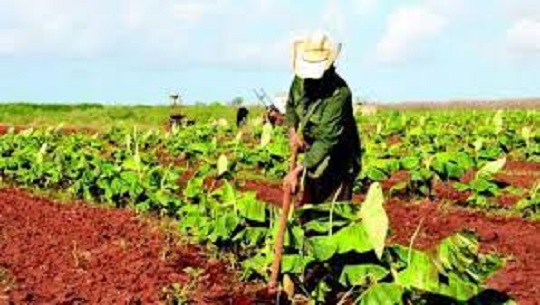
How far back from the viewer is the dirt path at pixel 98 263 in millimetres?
7598

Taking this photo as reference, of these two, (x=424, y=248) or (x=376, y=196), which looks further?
(x=424, y=248)

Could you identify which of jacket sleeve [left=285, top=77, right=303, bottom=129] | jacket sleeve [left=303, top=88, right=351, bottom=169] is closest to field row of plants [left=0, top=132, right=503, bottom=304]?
jacket sleeve [left=303, top=88, right=351, bottom=169]

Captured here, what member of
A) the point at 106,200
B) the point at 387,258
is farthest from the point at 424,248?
the point at 106,200

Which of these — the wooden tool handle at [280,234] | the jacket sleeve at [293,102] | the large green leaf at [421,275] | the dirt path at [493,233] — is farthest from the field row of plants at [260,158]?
the large green leaf at [421,275]

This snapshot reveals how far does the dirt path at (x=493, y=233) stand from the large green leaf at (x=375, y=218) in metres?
2.01

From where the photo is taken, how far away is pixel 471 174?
18172 millimetres

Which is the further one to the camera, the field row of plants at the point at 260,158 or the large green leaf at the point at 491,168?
the field row of plants at the point at 260,158

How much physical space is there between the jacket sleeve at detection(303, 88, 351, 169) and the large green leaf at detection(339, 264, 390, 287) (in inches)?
43.2

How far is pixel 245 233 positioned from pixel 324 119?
95 centimetres

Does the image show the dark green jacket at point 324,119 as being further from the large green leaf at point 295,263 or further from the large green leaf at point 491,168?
the large green leaf at point 491,168

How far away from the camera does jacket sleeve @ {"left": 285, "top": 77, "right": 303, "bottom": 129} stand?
306 inches

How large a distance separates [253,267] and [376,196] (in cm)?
182

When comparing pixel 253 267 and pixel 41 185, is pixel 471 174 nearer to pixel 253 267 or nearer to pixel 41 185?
pixel 41 185

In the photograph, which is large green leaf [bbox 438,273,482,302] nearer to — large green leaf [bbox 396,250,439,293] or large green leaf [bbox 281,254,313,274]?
large green leaf [bbox 396,250,439,293]
